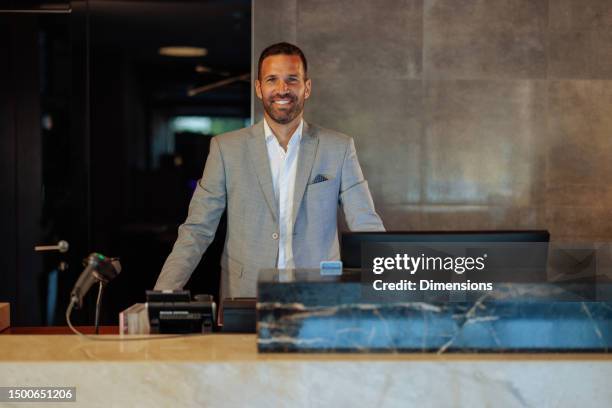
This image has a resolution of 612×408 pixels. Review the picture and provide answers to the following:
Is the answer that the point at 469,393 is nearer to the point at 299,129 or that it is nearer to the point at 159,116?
the point at 299,129

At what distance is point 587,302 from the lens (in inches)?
99.6

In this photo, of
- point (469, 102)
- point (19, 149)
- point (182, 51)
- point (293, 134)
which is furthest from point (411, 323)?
point (19, 149)

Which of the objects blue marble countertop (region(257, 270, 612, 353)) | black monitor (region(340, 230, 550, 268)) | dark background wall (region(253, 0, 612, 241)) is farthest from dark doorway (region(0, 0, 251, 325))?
blue marble countertop (region(257, 270, 612, 353))

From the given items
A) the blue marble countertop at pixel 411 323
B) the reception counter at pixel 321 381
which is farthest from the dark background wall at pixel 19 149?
the blue marble countertop at pixel 411 323

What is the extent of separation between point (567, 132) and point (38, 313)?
3184 mm

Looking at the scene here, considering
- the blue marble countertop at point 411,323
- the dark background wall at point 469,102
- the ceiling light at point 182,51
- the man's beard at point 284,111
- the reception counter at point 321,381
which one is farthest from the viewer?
the ceiling light at point 182,51

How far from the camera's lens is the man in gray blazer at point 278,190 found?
12.1ft

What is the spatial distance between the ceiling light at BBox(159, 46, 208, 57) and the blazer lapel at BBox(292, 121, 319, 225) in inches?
56.7

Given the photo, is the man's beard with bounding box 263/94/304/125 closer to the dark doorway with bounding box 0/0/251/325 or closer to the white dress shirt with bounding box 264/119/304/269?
the white dress shirt with bounding box 264/119/304/269

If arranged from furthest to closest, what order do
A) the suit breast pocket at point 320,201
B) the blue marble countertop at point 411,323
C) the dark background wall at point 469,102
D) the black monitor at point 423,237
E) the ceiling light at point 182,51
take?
the ceiling light at point 182,51 → the dark background wall at point 469,102 → the suit breast pocket at point 320,201 → the black monitor at point 423,237 → the blue marble countertop at point 411,323

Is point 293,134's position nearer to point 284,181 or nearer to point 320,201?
point 284,181

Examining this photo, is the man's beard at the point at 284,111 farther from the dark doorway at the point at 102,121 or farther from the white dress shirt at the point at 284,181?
the dark doorway at the point at 102,121

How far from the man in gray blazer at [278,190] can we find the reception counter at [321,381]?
50.0 inches

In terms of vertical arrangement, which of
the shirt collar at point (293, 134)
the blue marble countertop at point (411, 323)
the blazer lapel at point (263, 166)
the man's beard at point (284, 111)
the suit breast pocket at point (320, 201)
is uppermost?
the man's beard at point (284, 111)
